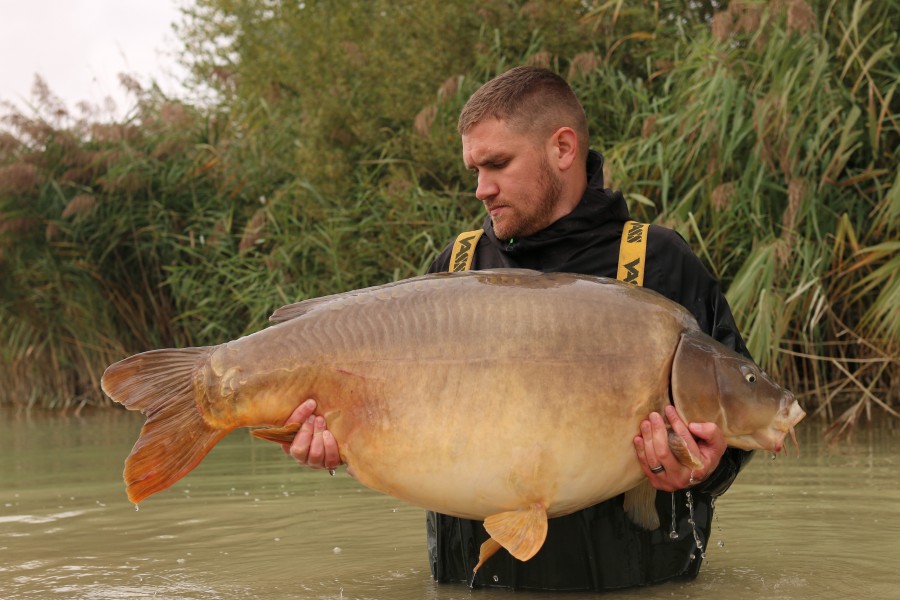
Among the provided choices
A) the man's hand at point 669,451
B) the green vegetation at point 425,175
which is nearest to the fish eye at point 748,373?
the man's hand at point 669,451

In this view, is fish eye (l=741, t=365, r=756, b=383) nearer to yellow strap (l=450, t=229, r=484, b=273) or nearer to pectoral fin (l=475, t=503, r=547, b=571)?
pectoral fin (l=475, t=503, r=547, b=571)

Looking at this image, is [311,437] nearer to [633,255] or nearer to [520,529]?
[520,529]

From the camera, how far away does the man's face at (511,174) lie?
327 centimetres

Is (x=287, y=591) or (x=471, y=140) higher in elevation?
(x=471, y=140)

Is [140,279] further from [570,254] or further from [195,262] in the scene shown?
[570,254]

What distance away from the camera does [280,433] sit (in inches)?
112

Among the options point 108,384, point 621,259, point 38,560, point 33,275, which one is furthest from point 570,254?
point 33,275

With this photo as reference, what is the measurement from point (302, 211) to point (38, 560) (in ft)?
18.1

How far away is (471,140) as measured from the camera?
330 cm

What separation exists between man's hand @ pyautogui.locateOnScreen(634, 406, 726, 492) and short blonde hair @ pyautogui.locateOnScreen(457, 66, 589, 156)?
941 millimetres

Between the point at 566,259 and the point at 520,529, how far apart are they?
90cm

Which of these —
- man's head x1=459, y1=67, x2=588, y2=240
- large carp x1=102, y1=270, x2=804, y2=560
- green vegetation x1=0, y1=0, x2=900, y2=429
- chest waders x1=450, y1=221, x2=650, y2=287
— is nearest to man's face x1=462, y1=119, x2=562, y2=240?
man's head x1=459, y1=67, x2=588, y2=240

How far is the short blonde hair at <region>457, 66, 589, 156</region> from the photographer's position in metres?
3.29

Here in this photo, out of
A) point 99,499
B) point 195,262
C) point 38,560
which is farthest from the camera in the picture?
point 195,262
